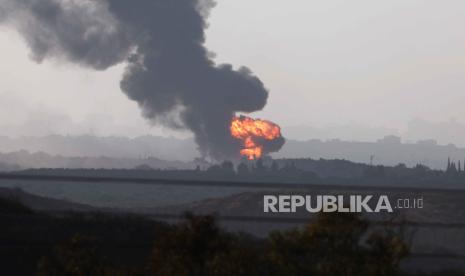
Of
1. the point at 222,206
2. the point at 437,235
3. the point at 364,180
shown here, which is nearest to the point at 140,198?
the point at 222,206

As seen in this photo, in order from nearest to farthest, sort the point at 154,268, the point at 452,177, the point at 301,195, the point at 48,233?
1. the point at 154,268
2. the point at 48,233
3. the point at 301,195
4. the point at 452,177

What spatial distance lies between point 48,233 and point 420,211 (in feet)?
23.7

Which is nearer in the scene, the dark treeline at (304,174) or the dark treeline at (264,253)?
the dark treeline at (264,253)

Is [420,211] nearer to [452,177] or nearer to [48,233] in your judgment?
[48,233]

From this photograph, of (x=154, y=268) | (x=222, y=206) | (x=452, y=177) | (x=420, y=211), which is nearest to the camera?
(x=154, y=268)

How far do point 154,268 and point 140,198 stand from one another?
14542 mm

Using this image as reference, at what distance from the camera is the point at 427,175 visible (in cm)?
5719

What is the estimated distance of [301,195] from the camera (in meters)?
15.5

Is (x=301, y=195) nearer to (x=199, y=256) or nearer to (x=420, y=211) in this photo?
(x=420, y=211)

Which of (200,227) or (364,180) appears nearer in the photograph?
(200,227)

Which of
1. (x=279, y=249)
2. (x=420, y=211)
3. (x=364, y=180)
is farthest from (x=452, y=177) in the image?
(x=279, y=249)

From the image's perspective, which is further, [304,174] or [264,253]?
[304,174]

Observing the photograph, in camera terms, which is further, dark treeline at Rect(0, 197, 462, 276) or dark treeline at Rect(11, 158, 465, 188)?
dark treeline at Rect(11, 158, 465, 188)

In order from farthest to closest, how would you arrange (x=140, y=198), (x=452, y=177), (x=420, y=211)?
1. (x=452, y=177)
2. (x=140, y=198)
3. (x=420, y=211)
